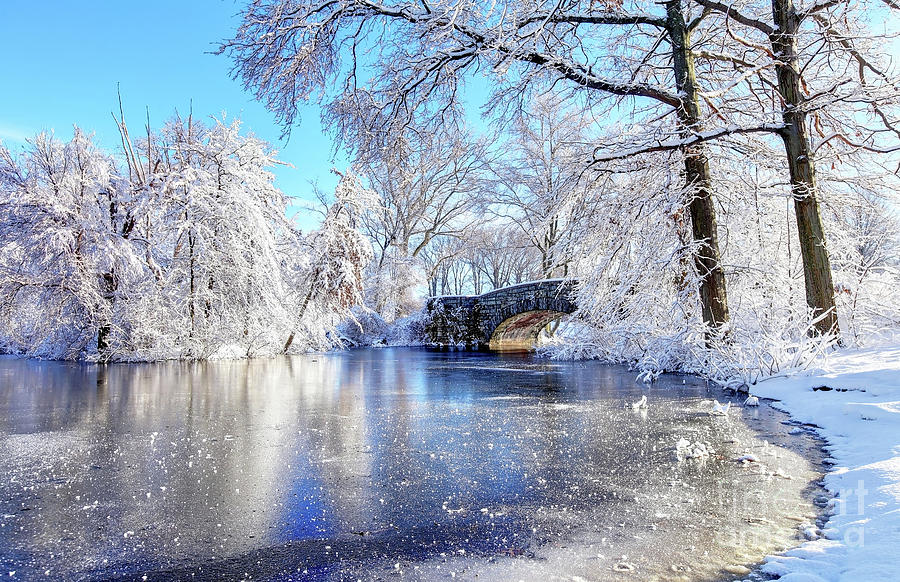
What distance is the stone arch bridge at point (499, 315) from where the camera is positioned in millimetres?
18023

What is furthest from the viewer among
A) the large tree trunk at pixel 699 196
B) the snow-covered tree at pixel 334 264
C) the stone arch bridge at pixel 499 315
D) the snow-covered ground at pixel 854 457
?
the stone arch bridge at pixel 499 315

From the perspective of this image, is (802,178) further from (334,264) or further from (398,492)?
(334,264)

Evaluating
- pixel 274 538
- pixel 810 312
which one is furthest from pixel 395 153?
pixel 274 538

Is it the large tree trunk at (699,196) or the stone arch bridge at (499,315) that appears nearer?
the large tree trunk at (699,196)

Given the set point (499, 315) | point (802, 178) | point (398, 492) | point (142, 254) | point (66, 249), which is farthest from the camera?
point (499, 315)

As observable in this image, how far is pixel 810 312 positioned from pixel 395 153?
19.4 ft

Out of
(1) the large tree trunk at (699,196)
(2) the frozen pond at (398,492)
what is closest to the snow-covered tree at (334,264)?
(1) the large tree trunk at (699,196)

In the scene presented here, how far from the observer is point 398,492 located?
2457 mm

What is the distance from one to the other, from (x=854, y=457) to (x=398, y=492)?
256cm

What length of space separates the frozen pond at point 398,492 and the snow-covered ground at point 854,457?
132 millimetres

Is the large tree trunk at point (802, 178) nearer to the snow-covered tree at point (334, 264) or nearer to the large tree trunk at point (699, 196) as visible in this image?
the large tree trunk at point (699, 196)

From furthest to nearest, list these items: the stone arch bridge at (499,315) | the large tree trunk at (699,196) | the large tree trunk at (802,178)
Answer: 1. the stone arch bridge at (499,315)
2. the large tree trunk at (699,196)
3. the large tree trunk at (802,178)

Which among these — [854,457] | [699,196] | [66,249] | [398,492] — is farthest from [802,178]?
[66,249]

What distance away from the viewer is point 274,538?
192cm
